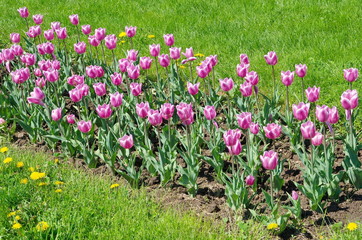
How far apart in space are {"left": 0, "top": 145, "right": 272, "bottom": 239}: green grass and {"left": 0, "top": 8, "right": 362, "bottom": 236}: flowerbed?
22 cm

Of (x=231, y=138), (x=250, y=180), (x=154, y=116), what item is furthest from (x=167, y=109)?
(x=250, y=180)

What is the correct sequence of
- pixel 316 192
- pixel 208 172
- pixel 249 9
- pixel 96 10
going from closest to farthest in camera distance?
1. pixel 316 192
2. pixel 208 172
3. pixel 249 9
4. pixel 96 10

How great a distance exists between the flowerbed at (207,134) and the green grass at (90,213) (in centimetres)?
22

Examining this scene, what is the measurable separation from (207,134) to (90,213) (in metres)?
1.49

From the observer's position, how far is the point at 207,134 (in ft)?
15.6

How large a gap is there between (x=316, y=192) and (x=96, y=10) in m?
5.91

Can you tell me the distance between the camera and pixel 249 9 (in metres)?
7.82

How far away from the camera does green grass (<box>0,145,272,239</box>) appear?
337 centimetres

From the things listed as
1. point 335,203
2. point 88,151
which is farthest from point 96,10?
point 335,203

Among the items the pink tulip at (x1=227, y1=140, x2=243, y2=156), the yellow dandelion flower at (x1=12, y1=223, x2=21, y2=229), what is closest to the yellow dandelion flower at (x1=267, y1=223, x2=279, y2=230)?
the pink tulip at (x1=227, y1=140, x2=243, y2=156)

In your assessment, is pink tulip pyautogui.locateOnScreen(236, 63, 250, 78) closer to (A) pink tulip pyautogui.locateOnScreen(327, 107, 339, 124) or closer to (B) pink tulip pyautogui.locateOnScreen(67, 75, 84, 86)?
(A) pink tulip pyautogui.locateOnScreen(327, 107, 339, 124)

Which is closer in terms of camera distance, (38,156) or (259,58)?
(38,156)

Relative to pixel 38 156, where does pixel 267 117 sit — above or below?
above

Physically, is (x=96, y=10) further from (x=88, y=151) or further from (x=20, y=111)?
(x=88, y=151)
